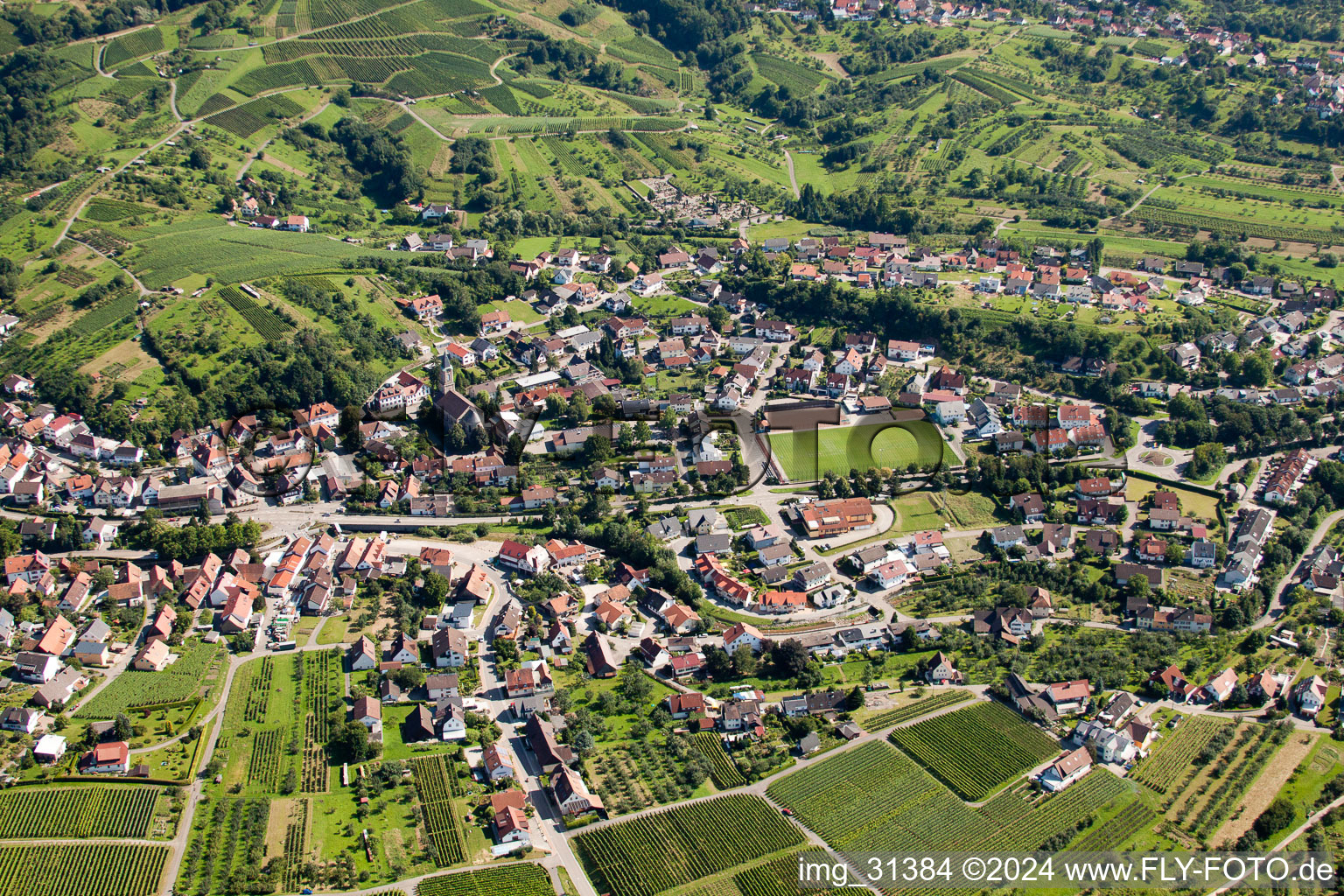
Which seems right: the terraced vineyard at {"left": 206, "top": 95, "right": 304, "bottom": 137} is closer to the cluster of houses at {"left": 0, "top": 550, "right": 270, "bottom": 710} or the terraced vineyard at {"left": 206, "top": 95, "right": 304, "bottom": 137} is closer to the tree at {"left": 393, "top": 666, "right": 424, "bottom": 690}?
the cluster of houses at {"left": 0, "top": 550, "right": 270, "bottom": 710}

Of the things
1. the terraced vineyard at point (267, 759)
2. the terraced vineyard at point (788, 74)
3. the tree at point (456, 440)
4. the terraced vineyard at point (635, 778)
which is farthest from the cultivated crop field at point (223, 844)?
the terraced vineyard at point (788, 74)

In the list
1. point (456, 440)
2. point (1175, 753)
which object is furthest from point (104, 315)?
point (1175, 753)

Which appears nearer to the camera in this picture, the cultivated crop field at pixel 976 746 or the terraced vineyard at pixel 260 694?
the cultivated crop field at pixel 976 746

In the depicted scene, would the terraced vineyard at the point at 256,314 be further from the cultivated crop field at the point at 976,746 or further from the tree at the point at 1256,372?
the tree at the point at 1256,372

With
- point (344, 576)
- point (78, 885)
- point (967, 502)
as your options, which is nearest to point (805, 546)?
point (967, 502)

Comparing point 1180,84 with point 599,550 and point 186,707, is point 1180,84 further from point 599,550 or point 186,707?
point 186,707
